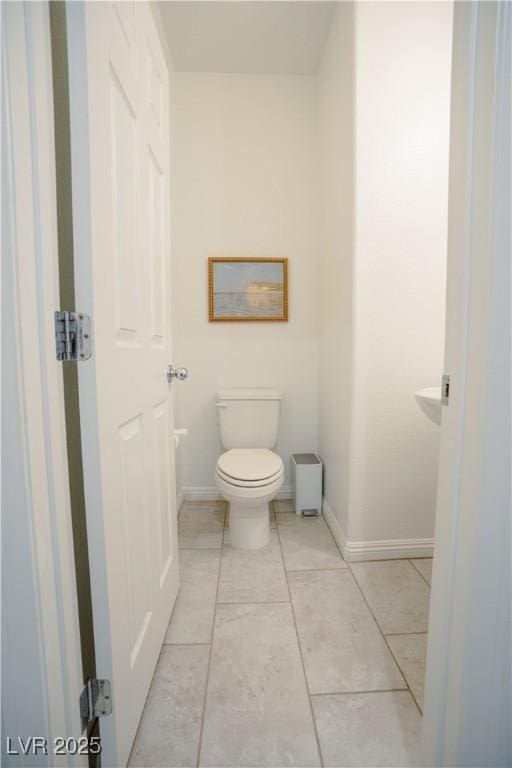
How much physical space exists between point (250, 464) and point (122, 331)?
3.80 ft

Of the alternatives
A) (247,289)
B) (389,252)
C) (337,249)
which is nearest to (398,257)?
(389,252)

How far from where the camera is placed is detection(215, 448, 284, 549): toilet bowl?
1.73 metres

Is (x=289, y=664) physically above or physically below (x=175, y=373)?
below

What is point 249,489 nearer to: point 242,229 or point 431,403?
point 431,403

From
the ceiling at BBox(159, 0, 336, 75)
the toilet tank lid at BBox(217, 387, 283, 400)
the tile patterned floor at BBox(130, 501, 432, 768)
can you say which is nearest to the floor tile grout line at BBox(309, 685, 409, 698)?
the tile patterned floor at BBox(130, 501, 432, 768)

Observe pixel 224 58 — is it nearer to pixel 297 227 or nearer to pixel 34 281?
pixel 297 227

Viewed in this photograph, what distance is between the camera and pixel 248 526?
6.19 feet

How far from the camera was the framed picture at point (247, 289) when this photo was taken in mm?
2348

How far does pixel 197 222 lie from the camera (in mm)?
2334

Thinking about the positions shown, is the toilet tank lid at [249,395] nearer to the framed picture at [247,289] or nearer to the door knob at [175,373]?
the framed picture at [247,289]

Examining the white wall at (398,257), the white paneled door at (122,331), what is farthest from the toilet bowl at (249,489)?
the white paneled door at (122,331)

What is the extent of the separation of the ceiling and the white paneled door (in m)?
0.99

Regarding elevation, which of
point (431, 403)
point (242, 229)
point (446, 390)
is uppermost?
point (242, 229)

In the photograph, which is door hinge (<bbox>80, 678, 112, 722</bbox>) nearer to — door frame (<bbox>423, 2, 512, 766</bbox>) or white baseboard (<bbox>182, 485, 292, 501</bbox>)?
door frame (<bbox>423, 2, 512, 766</bbox>)
